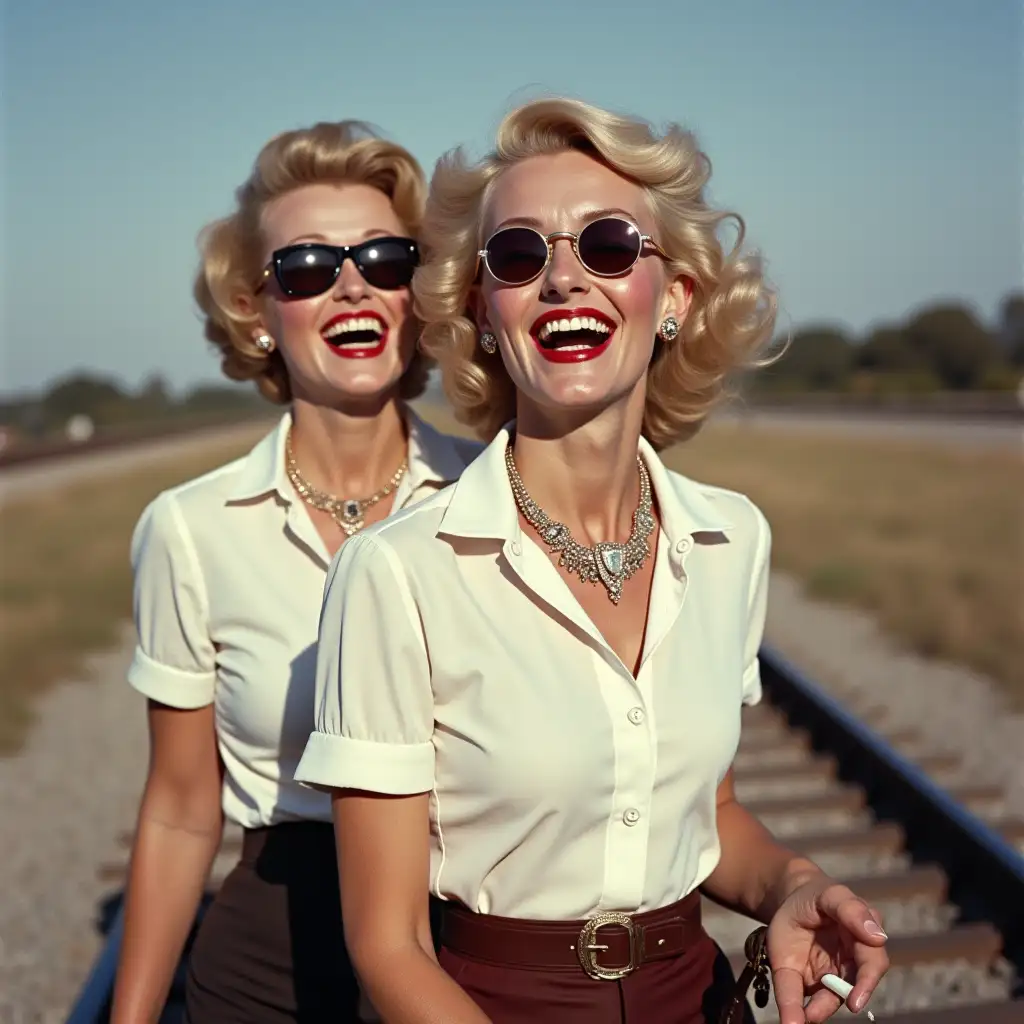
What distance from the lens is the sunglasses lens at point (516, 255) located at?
86.9 inches

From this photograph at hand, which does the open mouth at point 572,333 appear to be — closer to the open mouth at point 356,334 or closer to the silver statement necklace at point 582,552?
the silver statement necklace at point 582,552

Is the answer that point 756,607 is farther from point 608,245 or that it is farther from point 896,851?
point 896,851

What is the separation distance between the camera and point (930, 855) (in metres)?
4.86

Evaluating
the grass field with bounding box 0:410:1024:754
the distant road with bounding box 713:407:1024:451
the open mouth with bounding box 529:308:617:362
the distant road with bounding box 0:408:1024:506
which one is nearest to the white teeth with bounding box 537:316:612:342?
the open mouth with bounding box 529:308:617:362

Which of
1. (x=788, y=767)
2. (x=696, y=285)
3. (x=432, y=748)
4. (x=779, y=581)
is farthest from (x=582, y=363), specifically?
(x=779, y=581)

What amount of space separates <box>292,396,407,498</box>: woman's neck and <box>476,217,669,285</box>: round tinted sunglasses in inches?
33.5

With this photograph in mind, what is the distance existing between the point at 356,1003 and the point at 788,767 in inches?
148

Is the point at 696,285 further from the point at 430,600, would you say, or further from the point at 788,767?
the point at 788,767

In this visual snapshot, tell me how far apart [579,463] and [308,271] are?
36.2 inches

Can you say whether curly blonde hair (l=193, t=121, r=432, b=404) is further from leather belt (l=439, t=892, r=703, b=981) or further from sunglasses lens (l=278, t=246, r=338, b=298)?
leather belt (l=439, t=892, r=703, b=981)

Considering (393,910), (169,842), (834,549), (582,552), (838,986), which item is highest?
(582,552)

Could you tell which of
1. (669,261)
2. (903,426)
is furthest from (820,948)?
(903,426)

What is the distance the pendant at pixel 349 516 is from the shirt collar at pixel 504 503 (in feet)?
2.11

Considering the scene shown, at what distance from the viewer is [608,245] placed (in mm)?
2209
